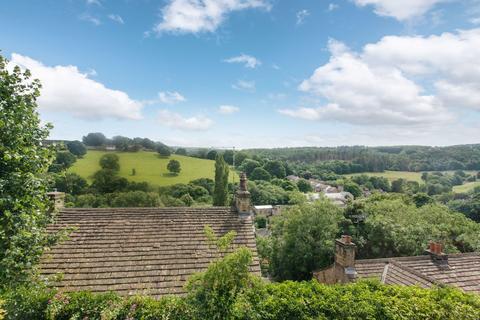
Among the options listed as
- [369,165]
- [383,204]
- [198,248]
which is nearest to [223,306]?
[198,248]

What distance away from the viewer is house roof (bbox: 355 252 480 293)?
11023mm

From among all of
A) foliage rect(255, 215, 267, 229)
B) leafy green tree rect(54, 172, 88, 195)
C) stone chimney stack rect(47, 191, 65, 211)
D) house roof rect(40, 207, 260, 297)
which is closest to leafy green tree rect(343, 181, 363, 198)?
foliage rect(255, 215, 267, 229)

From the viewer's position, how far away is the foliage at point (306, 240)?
24891 mm

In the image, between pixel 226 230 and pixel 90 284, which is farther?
pixel 226 230

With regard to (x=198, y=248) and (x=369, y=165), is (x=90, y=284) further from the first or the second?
(x=369, y=165)

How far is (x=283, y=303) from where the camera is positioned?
6.78 meters

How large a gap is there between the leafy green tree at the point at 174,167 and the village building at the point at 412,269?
43.1m

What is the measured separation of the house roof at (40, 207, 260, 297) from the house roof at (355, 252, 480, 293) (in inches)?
256

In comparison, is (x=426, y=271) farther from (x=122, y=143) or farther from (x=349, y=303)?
(x=122, y=143)

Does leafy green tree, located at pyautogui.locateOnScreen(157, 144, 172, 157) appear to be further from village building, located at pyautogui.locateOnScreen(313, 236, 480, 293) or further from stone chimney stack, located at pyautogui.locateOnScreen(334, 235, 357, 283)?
stone chimney stack, located at pyautogui.locateOnScreen(334, 235, 357, 283)

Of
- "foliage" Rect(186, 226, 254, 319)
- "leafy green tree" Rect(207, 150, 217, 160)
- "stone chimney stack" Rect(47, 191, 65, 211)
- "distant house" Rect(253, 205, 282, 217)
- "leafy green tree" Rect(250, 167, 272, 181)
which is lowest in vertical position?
"distant house" Rect(253, 205, 282, 217)

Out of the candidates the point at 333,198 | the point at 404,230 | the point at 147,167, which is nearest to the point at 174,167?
the point at 147,167

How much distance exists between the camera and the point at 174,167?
53.8m

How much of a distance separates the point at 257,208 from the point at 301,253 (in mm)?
51901
